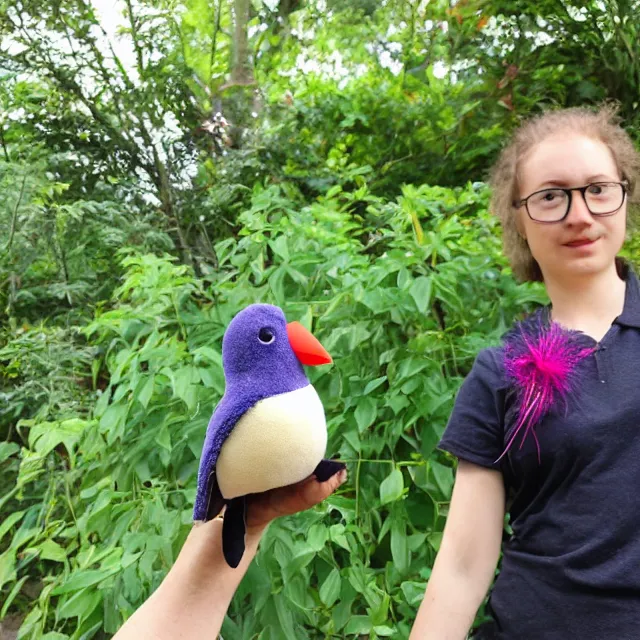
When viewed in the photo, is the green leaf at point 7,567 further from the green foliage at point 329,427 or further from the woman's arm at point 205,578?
the woman's arm at point 205,578

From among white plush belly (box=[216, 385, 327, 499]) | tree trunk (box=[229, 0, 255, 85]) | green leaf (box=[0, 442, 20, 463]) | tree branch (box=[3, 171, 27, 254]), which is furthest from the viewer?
tree trunk (box=[229, 0, 255, 85])

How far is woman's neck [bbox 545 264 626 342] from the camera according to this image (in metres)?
0.68

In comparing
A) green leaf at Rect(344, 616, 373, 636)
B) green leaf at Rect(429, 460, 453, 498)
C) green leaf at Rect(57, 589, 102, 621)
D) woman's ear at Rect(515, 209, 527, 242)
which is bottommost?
green leaf at Rect(344, 616, 373, 636)

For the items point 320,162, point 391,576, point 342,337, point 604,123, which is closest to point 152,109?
point 320,162

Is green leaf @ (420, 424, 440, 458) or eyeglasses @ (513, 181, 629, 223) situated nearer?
eyeglasses @ (513, 181, 629, 223)

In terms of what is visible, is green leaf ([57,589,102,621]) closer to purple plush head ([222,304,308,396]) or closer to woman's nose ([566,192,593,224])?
purple plush head ([222,304,308,396])

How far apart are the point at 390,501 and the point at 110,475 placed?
0.42 meters

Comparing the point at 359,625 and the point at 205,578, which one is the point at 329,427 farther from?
the point at 205,578

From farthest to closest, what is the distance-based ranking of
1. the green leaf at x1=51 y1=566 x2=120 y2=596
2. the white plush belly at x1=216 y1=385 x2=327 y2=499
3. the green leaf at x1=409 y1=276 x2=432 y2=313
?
1. the green leaf at x1=409 y1=276 x2=432 y2=313
2. the green leaf at x1=51 y1=566 x2=120 y2=596
3. the white plush belly at x1=216 y1=385 x2=327 y2=499

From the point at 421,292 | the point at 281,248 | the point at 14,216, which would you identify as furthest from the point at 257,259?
the point at 14,216

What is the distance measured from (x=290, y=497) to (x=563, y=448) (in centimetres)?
34

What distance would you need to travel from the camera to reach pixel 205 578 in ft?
1.40

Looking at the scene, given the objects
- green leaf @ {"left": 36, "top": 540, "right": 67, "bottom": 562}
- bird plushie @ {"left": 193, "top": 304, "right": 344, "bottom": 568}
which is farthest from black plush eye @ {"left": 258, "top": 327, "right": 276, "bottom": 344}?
green leaf @ {"left": 36, "top": 540, "right": 67, "bottom": 562}

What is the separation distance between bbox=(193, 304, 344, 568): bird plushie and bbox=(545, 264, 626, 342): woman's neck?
0.42 m
